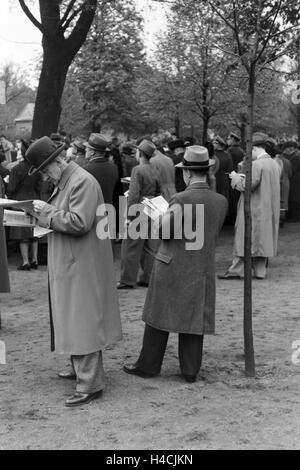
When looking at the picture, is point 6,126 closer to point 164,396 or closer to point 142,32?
point 142,32

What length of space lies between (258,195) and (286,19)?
4048 mm

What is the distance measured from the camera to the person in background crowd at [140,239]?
9383 millimetres

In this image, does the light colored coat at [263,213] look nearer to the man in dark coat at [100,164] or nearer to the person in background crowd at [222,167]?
the man in dark coat at [100,164]

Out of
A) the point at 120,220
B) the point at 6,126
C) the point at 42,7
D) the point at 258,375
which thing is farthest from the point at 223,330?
the point at 6,126

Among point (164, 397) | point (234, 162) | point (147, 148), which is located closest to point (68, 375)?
point (164, 397)

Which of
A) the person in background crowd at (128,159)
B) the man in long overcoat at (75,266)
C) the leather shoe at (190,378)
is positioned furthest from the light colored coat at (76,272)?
the person in background crowd at (128,159)

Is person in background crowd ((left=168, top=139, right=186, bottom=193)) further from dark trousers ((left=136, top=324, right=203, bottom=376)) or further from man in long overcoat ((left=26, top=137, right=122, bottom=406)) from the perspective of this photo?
man in long overcoat ((left=26, top=137, right=122, bottom=406))

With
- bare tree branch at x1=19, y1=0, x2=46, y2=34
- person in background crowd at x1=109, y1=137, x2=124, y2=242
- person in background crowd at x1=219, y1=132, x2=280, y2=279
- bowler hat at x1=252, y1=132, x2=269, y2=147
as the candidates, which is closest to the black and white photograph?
person in background crowd at x1=219, y1=132, x2=280, y2=279

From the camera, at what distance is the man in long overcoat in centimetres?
515

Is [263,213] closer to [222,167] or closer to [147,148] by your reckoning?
[147,148]

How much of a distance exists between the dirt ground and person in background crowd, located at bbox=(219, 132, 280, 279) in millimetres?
1784

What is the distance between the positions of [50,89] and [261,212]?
5.84m

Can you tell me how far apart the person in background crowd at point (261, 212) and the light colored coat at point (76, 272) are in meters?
5.01

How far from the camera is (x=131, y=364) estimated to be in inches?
243
